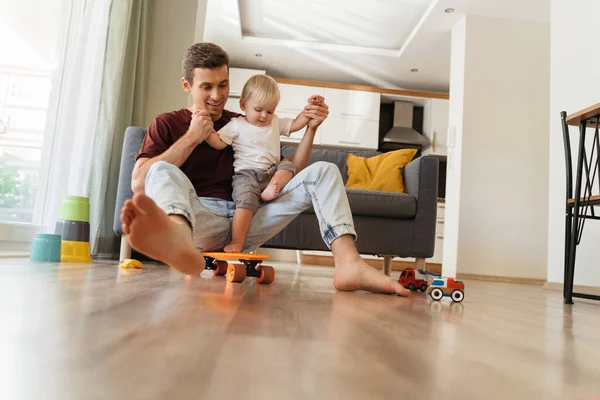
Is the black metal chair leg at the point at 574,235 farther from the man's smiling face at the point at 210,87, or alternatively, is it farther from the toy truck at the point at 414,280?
the man's smiling face at the point at 210,87

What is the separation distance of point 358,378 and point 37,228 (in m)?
2.42

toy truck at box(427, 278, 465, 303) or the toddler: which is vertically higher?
the toddler

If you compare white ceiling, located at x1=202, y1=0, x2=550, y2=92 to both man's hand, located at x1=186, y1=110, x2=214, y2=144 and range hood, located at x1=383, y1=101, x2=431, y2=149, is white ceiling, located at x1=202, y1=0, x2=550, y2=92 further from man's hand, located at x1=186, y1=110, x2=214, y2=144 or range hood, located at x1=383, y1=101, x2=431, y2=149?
man's hand, located at x1=186, y1=110, x2=214, y2=144

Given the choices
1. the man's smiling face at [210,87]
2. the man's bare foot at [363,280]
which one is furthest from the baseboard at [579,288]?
the man's smiling face at [210,87]

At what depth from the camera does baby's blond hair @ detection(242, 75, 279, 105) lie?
1.85 m

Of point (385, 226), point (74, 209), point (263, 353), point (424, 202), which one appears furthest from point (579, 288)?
point (263, 353)

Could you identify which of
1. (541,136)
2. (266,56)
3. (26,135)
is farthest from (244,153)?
(266,56)

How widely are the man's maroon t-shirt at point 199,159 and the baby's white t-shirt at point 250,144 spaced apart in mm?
45

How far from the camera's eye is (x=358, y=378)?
408 mm

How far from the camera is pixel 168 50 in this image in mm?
3217

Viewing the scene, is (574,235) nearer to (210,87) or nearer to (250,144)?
(250,144)

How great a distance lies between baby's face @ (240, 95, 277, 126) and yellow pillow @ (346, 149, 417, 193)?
187cm

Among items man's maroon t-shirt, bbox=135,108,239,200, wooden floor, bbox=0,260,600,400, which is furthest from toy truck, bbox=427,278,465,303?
man's maroon t-shirt, bbox=135,108,239,200

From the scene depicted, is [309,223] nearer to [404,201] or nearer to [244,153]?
[404,201]
